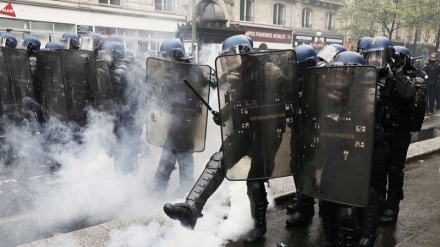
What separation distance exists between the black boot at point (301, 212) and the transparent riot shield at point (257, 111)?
85cm

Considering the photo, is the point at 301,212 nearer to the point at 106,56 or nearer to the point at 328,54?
the point at 328,54

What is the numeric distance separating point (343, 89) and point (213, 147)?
3218 mm

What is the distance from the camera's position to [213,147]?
5812mm

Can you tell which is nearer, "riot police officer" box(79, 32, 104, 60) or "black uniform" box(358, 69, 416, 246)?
"black uniform" box(358, 69, 416, 246)

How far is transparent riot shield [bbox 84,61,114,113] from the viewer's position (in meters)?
4.64

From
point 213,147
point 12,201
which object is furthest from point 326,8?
point 12,201

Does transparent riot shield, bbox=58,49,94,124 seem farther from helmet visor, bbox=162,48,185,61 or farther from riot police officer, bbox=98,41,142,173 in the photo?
helmet visor, bbox=162,48,185,61

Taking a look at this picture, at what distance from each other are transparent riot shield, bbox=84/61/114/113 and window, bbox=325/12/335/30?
3126cm

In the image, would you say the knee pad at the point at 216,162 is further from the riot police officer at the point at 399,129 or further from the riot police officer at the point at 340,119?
the riot police officer at the point at 399,129

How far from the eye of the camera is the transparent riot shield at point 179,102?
4.18m

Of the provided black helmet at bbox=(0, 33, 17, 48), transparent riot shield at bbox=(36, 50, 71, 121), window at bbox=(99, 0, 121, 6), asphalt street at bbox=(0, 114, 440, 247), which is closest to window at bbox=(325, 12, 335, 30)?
window at bbox=(99, 0, 121, 6)

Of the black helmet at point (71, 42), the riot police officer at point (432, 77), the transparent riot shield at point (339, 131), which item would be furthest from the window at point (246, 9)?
the transparent riot shield at point (339, 131)

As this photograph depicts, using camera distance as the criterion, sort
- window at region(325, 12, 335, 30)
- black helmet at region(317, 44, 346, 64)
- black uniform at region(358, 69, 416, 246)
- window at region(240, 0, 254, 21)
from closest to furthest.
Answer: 1. black uniform at region(358, 69, 416, 246)
2. black helmet at region(317, 44, 346, 64)
3. window at region(240, 0, 254, 21)
4. window at region(325, 12, 335, 30)

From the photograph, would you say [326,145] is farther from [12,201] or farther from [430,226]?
[12,201]
